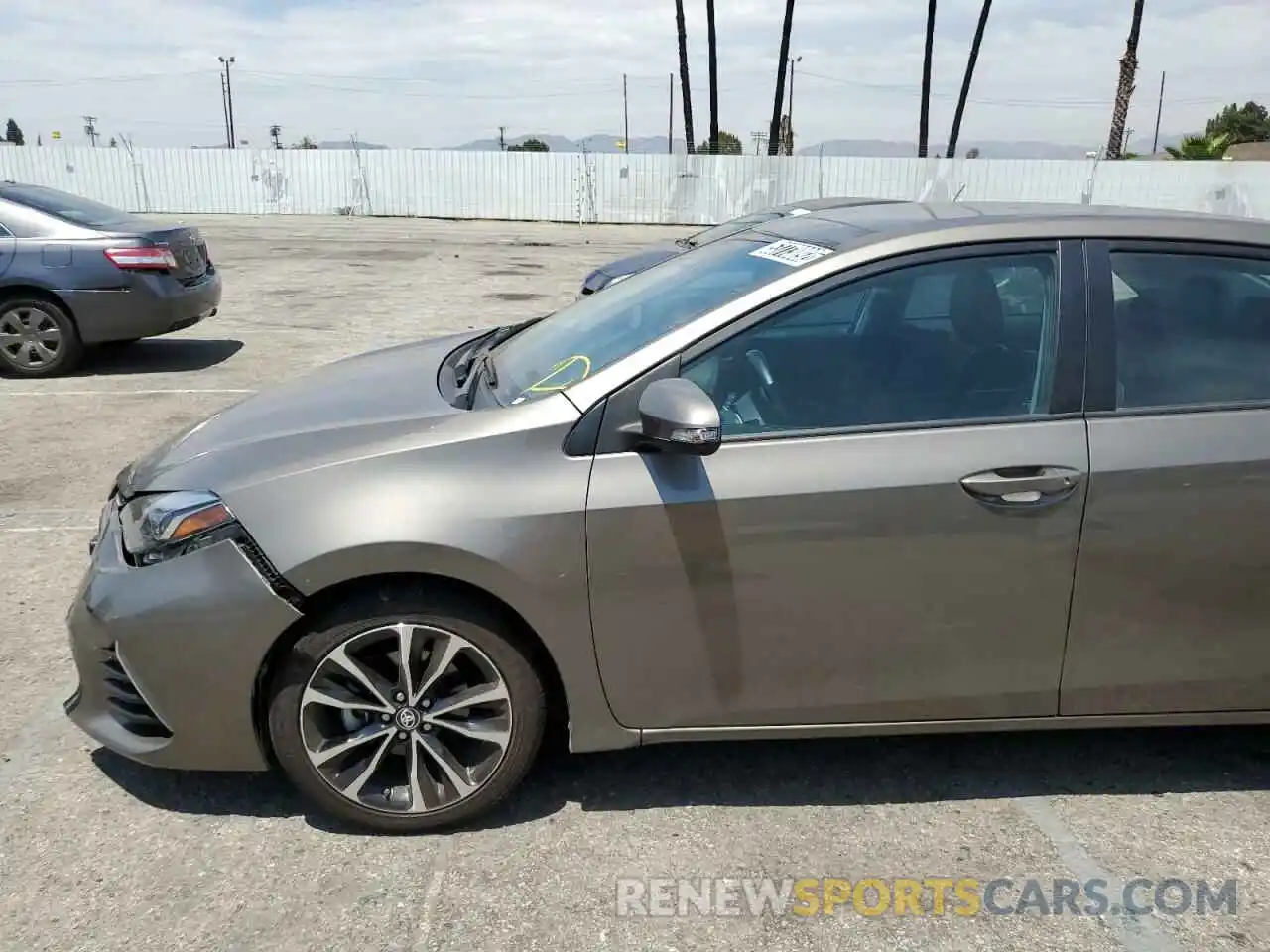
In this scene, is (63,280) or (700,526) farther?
(63,280)

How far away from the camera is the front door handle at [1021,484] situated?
2701mm

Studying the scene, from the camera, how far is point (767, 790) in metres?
3.11

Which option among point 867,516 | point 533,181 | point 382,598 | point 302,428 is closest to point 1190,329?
point 867,516

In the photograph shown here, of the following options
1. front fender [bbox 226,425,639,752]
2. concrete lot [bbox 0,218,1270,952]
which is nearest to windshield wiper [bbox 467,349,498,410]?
front fender [bbox 226,425,639,752]

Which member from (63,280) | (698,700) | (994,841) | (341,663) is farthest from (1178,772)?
(63,280)

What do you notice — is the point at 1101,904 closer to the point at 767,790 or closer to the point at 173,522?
the point at 767,790

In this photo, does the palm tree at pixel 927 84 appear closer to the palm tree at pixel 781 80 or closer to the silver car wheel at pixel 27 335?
the palm tree at pixel 781 80

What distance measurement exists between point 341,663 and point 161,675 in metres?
0.47

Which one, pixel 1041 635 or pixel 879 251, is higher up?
pixel 879 251

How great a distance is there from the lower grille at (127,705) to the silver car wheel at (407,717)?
0.42 m

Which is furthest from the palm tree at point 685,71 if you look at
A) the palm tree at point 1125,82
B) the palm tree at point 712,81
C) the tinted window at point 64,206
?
the tinted window at point 64,206

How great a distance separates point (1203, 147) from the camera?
119ft

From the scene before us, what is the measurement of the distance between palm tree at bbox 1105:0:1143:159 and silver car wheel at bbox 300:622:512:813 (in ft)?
133

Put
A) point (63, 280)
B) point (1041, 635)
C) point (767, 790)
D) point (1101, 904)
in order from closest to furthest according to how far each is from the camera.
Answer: point (1101, 904), point (1041, 635), point (767, 790), point (63, 280)
